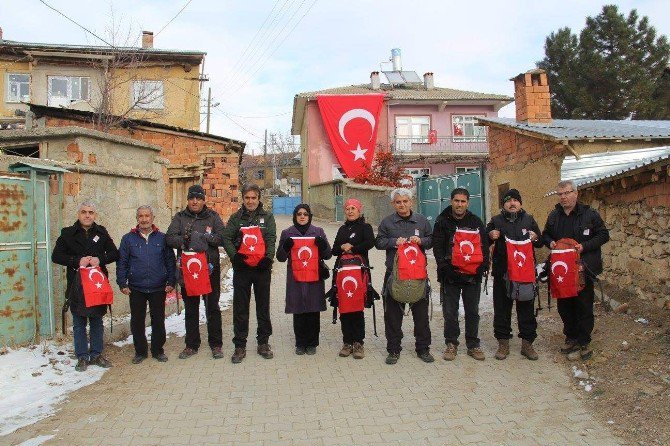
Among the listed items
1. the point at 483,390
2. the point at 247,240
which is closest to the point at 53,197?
the point at 247,240

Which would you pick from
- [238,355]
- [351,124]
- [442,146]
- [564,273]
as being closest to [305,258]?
[238,355]

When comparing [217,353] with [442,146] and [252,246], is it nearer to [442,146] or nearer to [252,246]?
[252,246]

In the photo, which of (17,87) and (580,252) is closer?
(580,252)

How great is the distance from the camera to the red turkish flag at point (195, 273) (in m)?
5.93

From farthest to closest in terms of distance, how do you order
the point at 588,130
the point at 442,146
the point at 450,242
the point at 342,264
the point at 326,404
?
1. the point at 442,146
2. the point at 588,130
3. the point at 342,264
4. the point at 450,242
5. the point at 326,404

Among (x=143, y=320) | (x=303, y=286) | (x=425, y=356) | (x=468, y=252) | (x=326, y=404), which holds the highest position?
(x=468, y=252)

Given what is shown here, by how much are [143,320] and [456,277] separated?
11.7ft

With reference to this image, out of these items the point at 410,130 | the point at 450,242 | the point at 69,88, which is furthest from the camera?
the point at 410,130

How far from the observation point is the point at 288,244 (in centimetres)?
608

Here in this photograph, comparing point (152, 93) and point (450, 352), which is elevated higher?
point (152, 93)

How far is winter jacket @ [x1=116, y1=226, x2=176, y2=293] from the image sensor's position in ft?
19.3

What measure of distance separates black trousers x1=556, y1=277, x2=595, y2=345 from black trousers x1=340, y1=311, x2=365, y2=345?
86.9 inches

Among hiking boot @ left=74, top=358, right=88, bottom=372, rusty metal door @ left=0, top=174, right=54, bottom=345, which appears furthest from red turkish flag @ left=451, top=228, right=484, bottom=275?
rusty metal door @ left=0, top=174, right=54, bottom=345

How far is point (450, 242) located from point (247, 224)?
2.31 m
